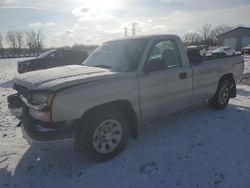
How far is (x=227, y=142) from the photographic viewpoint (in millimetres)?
4184

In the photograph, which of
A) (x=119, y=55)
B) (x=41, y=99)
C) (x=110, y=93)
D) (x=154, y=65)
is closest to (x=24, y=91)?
(x=41, y=99)

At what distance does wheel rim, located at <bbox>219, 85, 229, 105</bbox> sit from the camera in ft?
19.1

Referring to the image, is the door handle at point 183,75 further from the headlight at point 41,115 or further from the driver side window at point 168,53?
the headlight at point 41,115

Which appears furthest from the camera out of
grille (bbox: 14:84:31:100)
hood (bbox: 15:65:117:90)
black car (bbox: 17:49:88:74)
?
black car (bbox: 17:49:88:74)

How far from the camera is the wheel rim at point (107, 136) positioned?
11.6 ft

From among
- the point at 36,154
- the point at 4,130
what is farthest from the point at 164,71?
the point at 4,130

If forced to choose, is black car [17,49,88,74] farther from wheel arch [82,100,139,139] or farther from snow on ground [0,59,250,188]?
wheel arch [82,100,139,139]

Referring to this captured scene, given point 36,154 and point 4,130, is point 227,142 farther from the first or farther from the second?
point 4,130

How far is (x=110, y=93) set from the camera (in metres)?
3.47

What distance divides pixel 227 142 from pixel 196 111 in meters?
1.81

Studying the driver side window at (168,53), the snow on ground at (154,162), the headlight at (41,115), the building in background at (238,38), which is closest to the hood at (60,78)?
the headlight at (41,115)

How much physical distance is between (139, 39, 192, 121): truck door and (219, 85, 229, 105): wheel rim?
1.42 metres

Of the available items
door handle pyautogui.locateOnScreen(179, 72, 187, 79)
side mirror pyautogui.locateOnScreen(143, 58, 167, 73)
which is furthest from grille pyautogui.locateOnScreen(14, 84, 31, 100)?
door handle pyautogui.locateOnScreen(179, 72, 187, 79)

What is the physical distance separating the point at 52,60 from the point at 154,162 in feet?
37.6
